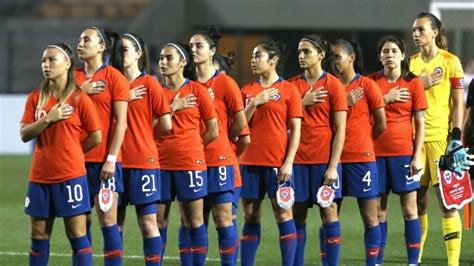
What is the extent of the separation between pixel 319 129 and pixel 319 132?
0.02 metres

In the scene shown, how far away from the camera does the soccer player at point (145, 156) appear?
9625 mm

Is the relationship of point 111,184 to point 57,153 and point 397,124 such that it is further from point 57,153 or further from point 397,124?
point 397,124

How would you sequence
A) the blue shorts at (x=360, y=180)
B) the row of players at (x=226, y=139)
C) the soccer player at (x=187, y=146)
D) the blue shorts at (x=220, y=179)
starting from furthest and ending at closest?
the blue shorts at (x=360, y=180)
the blue shorts at (x=220, y=179)
the soccer player at (x=187, y=146)
the row of players at (x=226, y=139)

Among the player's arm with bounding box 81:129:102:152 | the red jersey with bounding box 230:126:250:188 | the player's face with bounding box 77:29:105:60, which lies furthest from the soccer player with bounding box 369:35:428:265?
the player's arm with bounding box 81:129:102:152

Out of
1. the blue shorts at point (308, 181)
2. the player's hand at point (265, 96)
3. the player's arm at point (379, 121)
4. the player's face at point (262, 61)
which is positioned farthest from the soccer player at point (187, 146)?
the player's arm at point (379, 121)

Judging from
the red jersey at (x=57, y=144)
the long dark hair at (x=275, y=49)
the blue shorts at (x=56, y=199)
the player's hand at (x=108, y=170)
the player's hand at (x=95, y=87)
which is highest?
the long dark hair at (x=275, y=49)

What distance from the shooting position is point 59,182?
28.6 feet

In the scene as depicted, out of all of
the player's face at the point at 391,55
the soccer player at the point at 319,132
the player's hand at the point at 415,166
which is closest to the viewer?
the soccer player at the point at 319,132

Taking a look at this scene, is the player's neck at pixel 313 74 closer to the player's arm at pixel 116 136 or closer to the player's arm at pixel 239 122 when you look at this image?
the player's arm at pixel 239 122

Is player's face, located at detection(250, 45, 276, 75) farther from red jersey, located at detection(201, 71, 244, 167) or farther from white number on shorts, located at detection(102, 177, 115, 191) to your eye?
white number on shorts, located at detection(102, 177, 115, 191)

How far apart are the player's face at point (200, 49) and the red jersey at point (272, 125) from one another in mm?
494

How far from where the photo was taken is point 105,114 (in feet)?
31.1

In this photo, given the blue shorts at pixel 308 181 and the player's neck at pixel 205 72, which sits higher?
the player's neck at pixel 205 72

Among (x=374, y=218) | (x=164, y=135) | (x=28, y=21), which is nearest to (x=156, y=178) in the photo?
(x=164, y=135)
